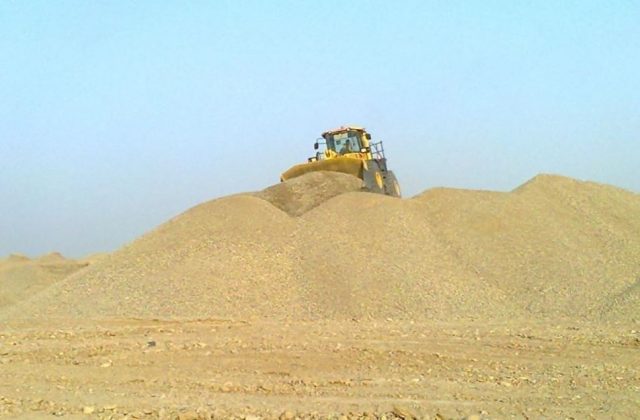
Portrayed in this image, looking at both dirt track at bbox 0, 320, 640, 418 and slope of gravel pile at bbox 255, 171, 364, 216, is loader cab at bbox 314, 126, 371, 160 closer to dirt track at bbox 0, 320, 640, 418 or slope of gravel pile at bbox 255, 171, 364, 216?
slope of gravel pile at bbox 255, 171, 364, 216

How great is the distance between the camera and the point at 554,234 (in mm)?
11898

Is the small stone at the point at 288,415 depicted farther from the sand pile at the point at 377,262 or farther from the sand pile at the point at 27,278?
the sand pile at the point at 27,278

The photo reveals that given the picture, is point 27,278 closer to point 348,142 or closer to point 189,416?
point 348,142

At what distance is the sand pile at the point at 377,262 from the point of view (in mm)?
9789

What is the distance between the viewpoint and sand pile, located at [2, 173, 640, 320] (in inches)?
385

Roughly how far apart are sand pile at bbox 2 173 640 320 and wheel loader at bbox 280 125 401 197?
2.22m

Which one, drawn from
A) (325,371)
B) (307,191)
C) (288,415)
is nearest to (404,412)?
(288,415)

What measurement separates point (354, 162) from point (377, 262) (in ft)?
17.8

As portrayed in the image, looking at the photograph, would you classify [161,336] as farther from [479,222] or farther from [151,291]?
[479,222]

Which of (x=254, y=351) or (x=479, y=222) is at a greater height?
(x=479, y=222)

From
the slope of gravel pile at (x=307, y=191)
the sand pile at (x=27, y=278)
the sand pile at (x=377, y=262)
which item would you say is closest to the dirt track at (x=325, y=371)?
the sand pile at (x=377, y=262)

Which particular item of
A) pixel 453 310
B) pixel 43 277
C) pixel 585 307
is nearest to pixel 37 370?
pixel 453 310

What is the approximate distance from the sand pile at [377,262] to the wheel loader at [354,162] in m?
2.22

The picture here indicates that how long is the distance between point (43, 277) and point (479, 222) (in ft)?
42.0
